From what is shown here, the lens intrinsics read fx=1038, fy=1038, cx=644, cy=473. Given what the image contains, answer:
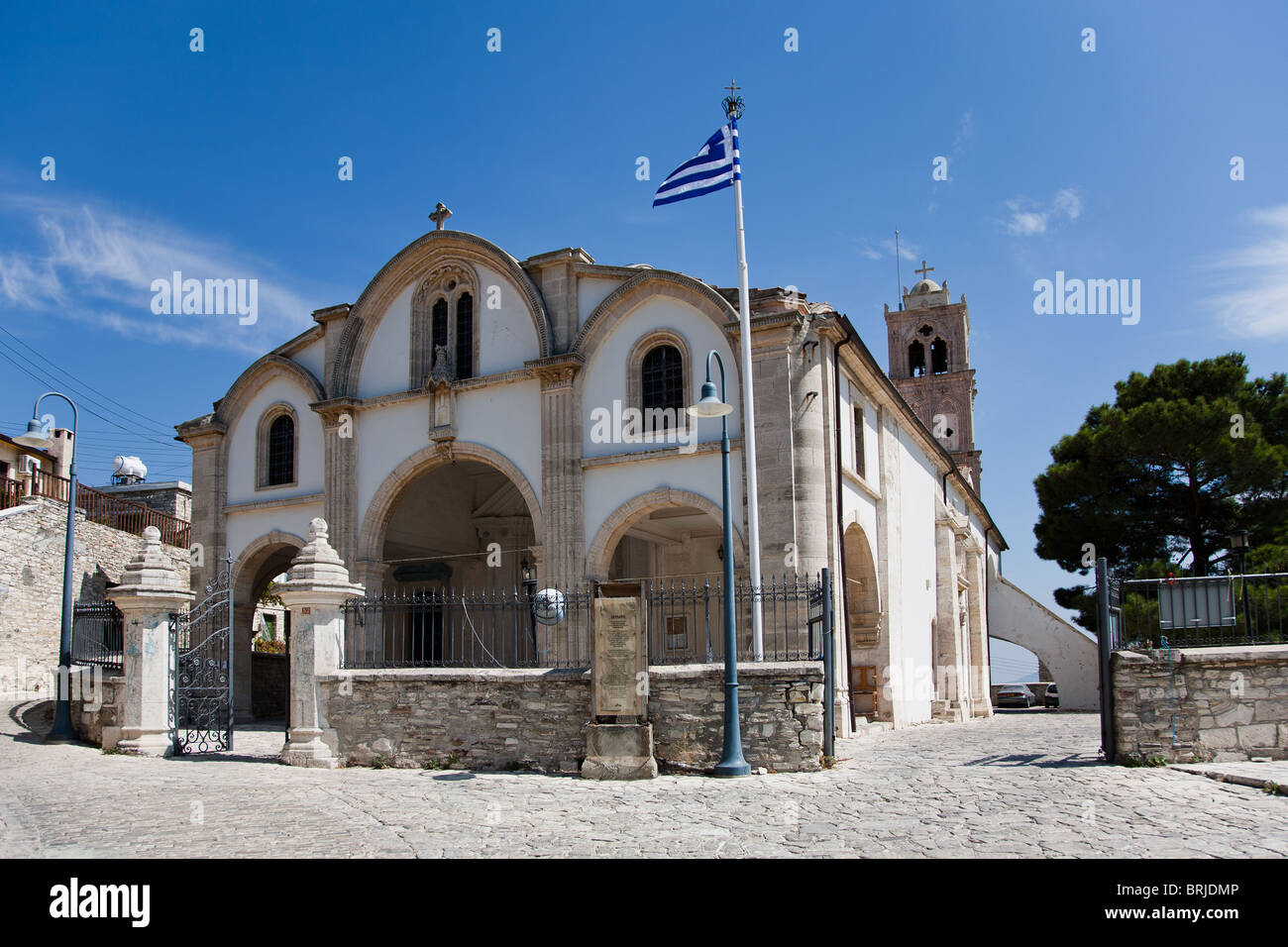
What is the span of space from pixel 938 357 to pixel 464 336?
107 ft

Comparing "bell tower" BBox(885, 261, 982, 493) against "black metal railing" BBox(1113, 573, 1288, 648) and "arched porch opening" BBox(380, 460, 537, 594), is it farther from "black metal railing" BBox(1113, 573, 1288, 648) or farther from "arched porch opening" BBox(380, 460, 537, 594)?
"black metal railing" BBox(1113, 573, 1288, 648)

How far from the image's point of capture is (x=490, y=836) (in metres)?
7.94

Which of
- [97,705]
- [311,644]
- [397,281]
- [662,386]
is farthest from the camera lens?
[397,281]

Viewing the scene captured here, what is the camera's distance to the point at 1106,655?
473 inches

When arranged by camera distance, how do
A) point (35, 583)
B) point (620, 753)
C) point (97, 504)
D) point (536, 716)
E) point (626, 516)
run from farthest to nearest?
1. point (97, 504)
2. point (35, 583)
3. point (626, 516)
4. point (536, 716)
5. point (620, 753)

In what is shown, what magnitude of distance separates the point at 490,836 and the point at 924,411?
143 feet

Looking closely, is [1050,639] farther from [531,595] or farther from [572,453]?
[531,595]

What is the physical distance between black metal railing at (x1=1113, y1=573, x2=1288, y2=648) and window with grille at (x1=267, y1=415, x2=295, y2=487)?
57.1ft

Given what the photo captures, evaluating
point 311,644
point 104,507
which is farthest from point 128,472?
point 311,644

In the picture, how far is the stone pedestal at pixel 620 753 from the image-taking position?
1149 cm
